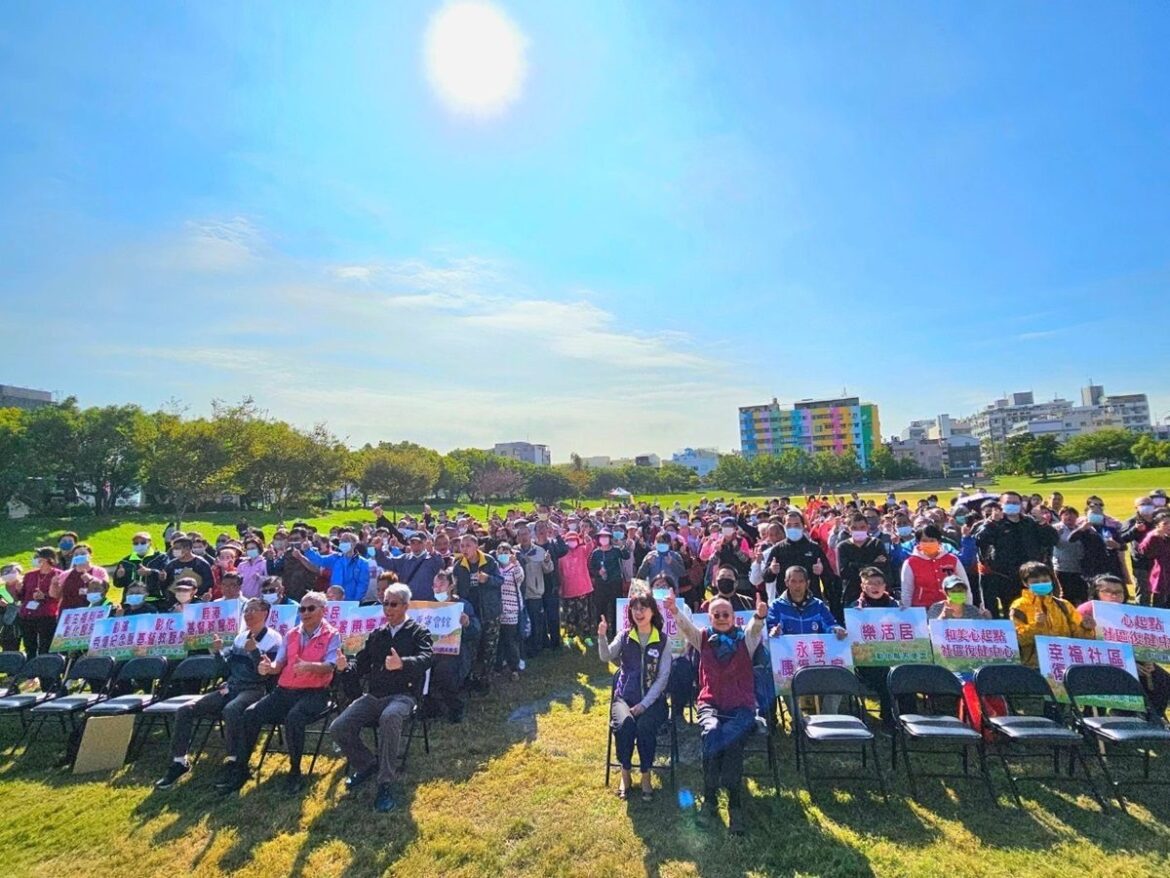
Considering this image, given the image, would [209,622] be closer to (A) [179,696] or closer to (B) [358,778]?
(A) [179,696]

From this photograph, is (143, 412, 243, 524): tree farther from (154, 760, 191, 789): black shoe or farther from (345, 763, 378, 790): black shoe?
(345, 763, 378, 790): black shoe

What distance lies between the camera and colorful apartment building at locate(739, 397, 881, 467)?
4872 inches

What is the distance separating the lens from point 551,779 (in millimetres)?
5500

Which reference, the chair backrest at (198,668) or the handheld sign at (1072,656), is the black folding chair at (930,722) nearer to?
the handheld sign at (1072,656)

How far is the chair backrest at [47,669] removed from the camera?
6812 mm

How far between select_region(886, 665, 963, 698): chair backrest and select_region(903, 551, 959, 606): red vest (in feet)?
4.22

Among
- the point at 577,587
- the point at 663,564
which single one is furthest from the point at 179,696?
the point at 663,564

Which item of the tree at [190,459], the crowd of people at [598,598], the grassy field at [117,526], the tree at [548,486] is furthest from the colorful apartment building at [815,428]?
the crowd of people at [598,598]

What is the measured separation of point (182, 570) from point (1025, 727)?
33.1ft

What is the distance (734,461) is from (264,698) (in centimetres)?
9694

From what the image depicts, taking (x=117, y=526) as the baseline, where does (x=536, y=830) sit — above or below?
below

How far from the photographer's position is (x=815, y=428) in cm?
12544

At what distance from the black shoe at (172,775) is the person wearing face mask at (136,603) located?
8.77ft

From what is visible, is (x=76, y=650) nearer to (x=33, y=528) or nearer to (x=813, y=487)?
(x=33, y=528)
